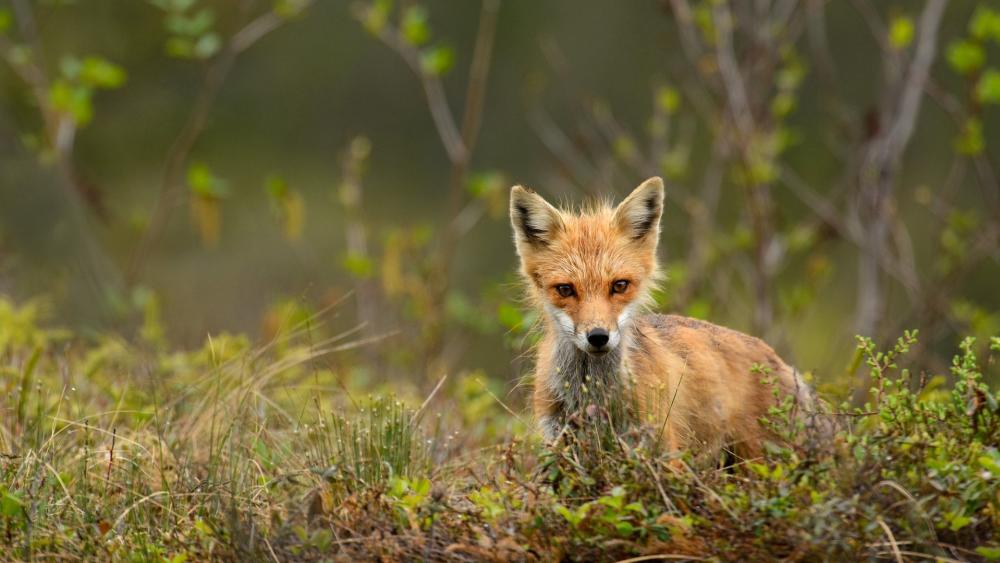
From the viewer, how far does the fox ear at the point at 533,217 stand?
20.2ft

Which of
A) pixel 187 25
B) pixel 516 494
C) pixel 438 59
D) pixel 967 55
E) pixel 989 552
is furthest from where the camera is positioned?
pixel 438 59

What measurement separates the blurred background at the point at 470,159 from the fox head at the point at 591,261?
2819 millimetres

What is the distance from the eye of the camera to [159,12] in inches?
613

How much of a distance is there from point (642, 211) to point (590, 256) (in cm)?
42

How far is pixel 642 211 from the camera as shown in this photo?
6191 mm

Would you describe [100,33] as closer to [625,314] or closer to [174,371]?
[174,371]

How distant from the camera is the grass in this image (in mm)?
3994

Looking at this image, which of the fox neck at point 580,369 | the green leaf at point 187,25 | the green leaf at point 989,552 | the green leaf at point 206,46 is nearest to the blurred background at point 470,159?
the green leaf at point 206,46

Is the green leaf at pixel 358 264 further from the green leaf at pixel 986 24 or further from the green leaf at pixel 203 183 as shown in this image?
the green leaf at pixel 986 24

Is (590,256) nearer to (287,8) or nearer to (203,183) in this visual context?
(203,183)

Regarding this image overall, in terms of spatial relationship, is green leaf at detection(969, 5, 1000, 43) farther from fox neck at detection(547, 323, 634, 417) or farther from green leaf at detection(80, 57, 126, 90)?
green leaf at detection(80, 57, 126, 90)

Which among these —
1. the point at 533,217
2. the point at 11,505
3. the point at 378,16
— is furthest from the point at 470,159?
the point at 11,505

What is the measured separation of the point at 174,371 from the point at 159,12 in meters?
8.91

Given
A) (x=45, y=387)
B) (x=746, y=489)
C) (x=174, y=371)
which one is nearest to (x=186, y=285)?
(x=174, y=371)
